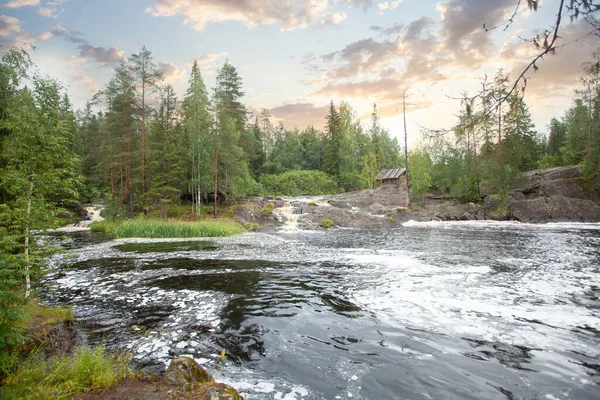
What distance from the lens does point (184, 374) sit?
13.0ft

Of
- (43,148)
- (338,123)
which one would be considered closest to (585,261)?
(43,148)

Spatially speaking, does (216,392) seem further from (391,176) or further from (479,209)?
(391,176)

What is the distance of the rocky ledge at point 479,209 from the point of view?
30.9 metres

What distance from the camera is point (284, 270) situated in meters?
12.5

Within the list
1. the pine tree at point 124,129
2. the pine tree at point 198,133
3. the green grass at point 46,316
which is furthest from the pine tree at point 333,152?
the green grass at point 46,316

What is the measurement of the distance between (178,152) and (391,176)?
3647 centimetres

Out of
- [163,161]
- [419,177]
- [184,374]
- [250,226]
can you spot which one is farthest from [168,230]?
[419,177]

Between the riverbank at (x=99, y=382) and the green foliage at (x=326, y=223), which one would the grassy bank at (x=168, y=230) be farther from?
the riverbank at (x=99, y=382)

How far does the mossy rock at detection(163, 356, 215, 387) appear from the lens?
12.5 ft

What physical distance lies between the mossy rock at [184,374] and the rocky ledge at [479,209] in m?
26.8

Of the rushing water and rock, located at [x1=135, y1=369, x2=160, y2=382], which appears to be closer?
rock, located at [x1=135, y1=369, x2=160, y2=382]

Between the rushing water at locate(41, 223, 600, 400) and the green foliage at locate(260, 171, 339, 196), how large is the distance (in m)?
42.0

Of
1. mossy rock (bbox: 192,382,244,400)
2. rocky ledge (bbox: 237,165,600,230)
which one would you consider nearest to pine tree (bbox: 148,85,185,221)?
rocky ledge (bbox: 237,165,600,230)

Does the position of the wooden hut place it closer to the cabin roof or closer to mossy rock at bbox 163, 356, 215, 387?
the cabin roof
